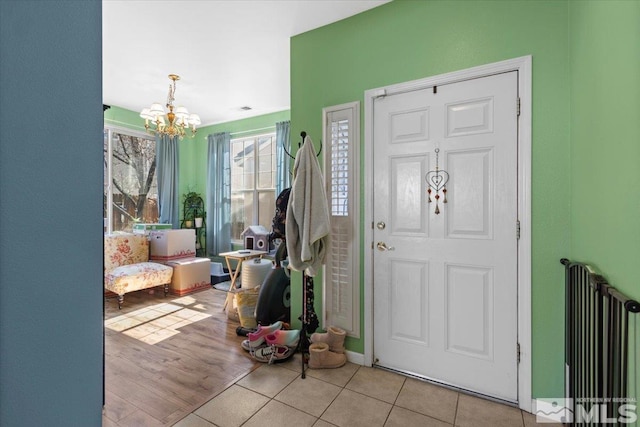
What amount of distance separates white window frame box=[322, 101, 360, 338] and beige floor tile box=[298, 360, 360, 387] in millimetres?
Answer: 237

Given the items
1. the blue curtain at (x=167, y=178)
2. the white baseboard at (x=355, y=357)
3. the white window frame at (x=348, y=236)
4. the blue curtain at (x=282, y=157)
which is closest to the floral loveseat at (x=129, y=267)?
the blue curtain at (x=167, y=178)

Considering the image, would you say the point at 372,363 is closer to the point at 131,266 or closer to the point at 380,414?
the point at 380,414

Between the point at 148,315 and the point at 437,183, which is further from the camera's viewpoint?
the point at 148,315

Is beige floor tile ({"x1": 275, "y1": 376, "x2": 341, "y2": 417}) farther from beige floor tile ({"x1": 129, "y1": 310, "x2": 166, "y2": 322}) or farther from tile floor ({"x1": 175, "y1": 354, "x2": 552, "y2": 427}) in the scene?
beige floor tile ({"x1": 129, "y1": 310, "x2": 166, "y2": 322})

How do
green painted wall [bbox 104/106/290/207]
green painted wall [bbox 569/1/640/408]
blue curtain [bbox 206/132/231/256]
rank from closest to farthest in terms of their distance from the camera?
1. green painted wall [bbox 569/1/640/408]
2. green painted wall [bbox 104/106/290/207]
3. blue curtain [bbox 206/132/231/256]

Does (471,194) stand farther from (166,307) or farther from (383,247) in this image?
(166,307)

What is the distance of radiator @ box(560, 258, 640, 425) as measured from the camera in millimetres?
1048

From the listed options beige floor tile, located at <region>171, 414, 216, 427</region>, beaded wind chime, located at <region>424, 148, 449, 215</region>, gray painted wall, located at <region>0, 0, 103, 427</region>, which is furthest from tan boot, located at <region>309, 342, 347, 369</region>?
gray painted wall, located at <region>0, 0, 103, 427</region>

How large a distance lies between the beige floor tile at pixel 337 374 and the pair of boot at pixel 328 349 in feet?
0.09

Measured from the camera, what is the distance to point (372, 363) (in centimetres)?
230

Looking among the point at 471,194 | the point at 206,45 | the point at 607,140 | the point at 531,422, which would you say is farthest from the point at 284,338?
the point at 206,45

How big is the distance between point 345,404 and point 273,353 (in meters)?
0.74

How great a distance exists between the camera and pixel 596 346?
4.11 feet

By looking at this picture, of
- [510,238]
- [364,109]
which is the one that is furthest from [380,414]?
[364,109]
